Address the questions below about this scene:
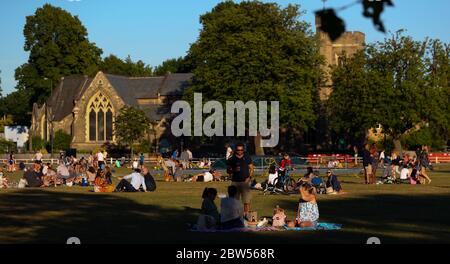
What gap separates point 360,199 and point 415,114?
45183mm

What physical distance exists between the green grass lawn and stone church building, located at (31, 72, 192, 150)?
204 ft

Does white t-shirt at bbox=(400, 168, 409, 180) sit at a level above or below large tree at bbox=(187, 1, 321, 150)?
below

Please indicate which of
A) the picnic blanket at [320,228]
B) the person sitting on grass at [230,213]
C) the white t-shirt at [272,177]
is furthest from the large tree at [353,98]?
the person sitting on grass at [230,213]

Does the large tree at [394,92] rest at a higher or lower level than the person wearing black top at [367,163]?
higher

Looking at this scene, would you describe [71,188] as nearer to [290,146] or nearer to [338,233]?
[338,233]

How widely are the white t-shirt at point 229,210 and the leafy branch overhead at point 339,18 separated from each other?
14029 millimetres

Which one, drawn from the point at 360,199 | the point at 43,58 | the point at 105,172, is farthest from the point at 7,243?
the point at 43,58

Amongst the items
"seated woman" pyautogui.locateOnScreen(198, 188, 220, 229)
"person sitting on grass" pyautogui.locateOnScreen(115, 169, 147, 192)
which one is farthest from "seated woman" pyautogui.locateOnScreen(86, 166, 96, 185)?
"seated woman" pyautogui.locateOnScreen(198, 188, 220, 229)

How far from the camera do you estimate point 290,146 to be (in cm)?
9612

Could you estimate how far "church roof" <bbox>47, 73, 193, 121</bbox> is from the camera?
102188 millimetres

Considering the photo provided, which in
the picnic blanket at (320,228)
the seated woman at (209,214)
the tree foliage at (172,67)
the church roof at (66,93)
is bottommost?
the picnic blanket at (320,228)

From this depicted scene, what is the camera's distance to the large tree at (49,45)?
364 feet

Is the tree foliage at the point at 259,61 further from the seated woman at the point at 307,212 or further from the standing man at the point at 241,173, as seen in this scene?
the seated woman at the point at 307,212

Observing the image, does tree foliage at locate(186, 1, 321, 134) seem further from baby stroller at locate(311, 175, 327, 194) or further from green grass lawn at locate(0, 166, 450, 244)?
baby stroller at locate(311, 175, 327, 194)
